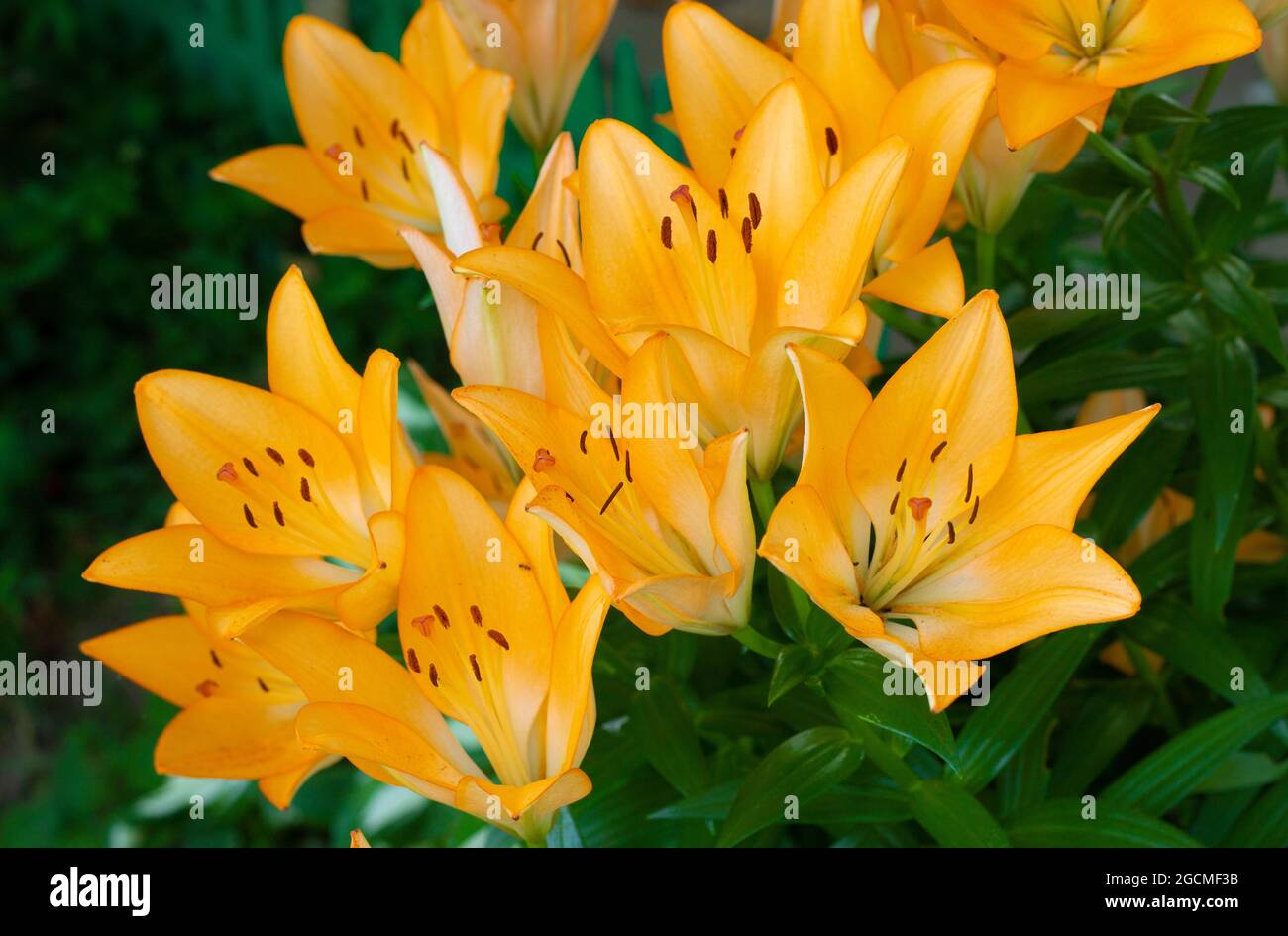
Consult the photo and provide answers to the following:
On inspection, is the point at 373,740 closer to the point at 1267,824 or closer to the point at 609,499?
the point at 609,499

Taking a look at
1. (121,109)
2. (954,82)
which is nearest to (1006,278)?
(954,82)

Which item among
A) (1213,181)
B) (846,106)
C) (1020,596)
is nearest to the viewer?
(1020,596)

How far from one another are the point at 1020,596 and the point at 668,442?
14 cm

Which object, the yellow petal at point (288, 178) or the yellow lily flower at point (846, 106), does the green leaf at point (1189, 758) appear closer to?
the yellow lily flower at point (846, 106)

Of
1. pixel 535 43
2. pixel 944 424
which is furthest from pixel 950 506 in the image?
pixel 535 43

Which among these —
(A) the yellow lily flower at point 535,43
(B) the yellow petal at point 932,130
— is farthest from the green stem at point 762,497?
(A) the yellow lily flower at point 535,43

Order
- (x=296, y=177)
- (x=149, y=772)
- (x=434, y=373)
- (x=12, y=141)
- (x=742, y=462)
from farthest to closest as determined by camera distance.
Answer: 1. (x=12, y=141)
2. (x=434, y=373)
3. (x=149, y=772)
4. (x=296, y=177)
5. (x=742, y=462)

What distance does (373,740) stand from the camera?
51 centimetres

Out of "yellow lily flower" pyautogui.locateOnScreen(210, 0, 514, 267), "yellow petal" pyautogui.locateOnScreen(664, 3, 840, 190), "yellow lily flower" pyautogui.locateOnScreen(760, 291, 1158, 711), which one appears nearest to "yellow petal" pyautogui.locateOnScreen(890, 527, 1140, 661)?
"yellow lily flower" pyautogui.locateOnScreen(760, 291, 1158, 711)

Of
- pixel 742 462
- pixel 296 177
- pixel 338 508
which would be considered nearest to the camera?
pixel 742 462

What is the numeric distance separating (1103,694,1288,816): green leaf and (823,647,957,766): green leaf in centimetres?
15
